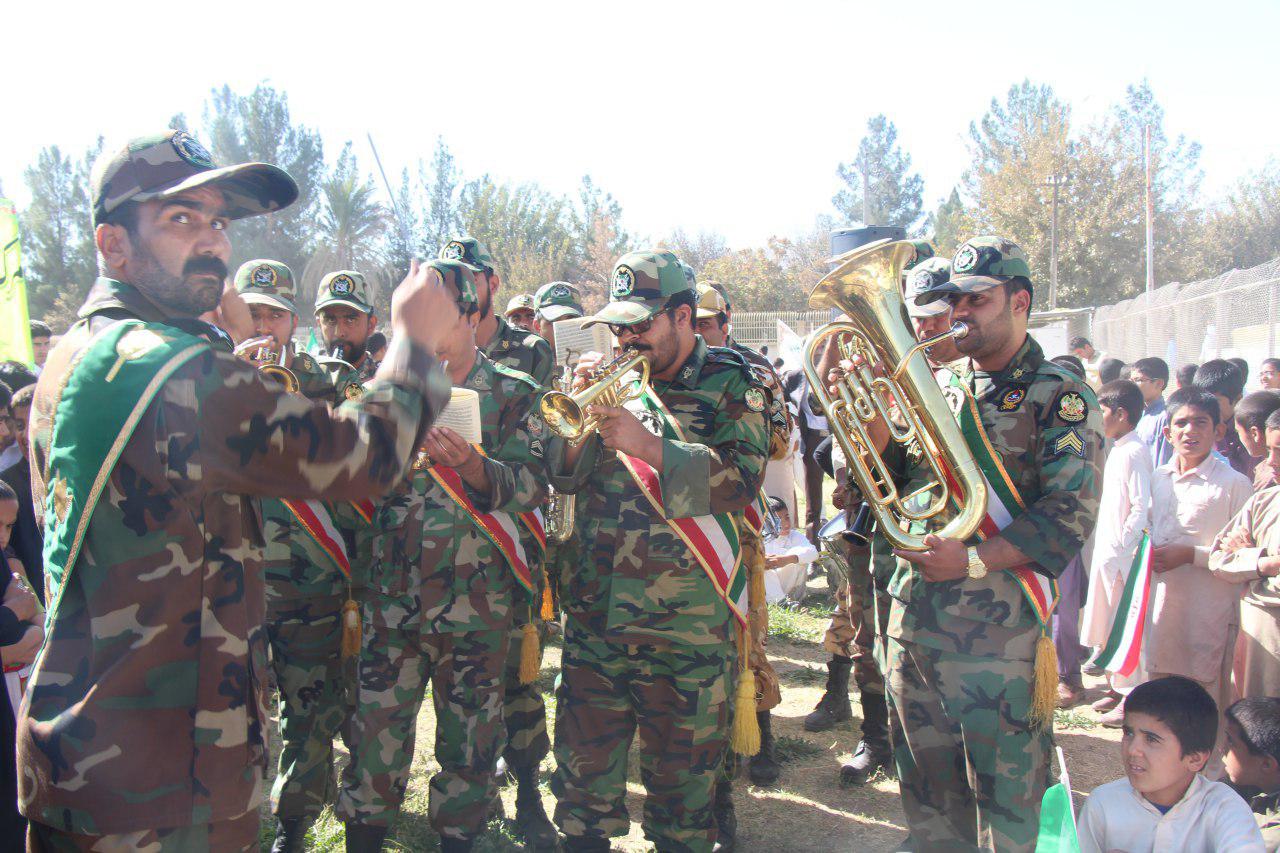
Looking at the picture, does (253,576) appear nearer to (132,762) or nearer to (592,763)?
(132,762)

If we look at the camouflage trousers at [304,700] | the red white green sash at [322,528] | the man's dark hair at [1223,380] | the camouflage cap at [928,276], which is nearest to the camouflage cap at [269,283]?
the red white green sash at [322,528]

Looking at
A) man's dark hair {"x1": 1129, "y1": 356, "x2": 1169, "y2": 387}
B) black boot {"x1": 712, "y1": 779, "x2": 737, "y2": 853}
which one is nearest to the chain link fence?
man's dark hair {"x1": 1129, "y1": 356, "x2": 1169, "y2": 387}

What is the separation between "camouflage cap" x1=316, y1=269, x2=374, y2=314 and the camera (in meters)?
5.14

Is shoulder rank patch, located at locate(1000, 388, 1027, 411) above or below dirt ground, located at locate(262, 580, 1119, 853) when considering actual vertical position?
above

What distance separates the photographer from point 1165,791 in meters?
3.22

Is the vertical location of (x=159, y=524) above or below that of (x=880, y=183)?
below

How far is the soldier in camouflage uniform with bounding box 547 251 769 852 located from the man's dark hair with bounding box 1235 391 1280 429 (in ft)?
11.6

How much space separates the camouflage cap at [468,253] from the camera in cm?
515

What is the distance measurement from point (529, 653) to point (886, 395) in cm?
204

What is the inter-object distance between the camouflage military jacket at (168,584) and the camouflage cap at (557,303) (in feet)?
15.9

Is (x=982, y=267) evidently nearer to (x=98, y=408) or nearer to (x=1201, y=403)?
(x=1201, y=403)

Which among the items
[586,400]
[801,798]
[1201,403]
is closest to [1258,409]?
[1201,403]

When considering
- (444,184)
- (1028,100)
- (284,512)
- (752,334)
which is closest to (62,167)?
(444,184)

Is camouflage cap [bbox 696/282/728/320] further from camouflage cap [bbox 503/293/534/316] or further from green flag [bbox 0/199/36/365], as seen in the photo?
green flag [bbox 0/199/36/365]
